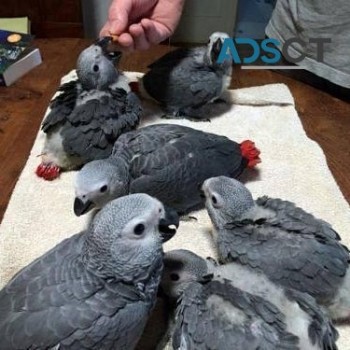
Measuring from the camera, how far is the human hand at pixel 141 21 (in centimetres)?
129

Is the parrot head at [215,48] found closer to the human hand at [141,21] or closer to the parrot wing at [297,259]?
the human hand at [141,21]

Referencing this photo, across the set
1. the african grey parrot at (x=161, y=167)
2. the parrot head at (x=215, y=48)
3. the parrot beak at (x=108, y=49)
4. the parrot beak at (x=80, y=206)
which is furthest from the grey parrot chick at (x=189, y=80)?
the parrot beak at (x=80, y=206)

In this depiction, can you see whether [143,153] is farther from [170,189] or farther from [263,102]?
[263,102]

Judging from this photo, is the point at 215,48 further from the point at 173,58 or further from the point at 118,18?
the point at 118,18

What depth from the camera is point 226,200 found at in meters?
0.92

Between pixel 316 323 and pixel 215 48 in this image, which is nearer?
pixel 316 323

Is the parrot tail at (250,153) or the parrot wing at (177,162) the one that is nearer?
the parrot wing at (177,162)

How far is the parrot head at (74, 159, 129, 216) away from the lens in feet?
3.17

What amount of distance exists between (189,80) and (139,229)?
0.73m

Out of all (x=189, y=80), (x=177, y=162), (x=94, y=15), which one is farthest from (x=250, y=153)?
(x=94, y=15)

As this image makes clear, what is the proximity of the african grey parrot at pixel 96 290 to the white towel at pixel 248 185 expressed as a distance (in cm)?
25

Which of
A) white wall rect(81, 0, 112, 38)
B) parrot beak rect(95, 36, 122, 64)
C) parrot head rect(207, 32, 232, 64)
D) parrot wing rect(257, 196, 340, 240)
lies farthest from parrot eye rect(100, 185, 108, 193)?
white wall rect(81, 0, 112, 38)

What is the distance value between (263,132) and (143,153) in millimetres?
448

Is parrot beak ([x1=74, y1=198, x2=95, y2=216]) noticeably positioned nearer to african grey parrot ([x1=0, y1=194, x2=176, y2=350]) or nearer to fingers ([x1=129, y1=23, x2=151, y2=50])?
african grey parrot ([x1=0, y1=194, x2=176, y2=350])
